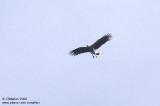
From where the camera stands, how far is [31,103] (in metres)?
41.1

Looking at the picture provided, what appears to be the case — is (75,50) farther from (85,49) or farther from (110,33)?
(110,33)

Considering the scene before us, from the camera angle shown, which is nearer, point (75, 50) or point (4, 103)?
point (4, 103)

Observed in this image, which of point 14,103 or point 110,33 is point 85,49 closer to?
point 110,33

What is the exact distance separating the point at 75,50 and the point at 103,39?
3.61 metres

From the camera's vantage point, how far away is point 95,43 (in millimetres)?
49125

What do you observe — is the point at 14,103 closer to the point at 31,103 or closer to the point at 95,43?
the point at 31,103

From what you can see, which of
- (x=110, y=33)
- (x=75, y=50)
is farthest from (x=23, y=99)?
(x=110, y=33)

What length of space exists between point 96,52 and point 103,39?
91.5 inches

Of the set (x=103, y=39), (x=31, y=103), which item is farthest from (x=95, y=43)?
(x=31, y=103)

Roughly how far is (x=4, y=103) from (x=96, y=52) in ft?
42.3

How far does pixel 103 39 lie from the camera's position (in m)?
49.4

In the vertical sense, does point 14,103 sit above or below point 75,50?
below

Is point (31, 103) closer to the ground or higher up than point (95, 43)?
closer to the ground

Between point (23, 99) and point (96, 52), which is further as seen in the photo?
point (96, 52)
